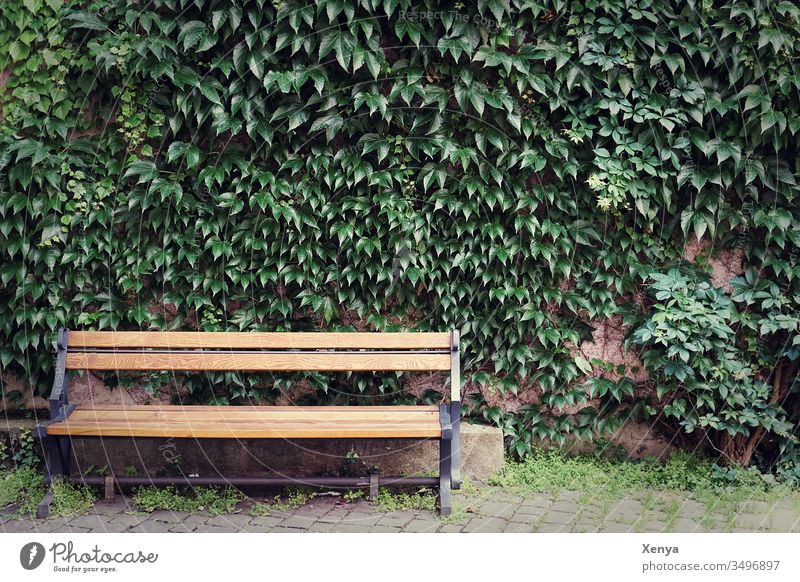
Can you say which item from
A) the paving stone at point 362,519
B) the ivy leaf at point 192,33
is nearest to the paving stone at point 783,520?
the paving stone at point 362,519

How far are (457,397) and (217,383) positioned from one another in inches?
66.6

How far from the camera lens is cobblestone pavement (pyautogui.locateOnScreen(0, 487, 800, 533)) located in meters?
4.09

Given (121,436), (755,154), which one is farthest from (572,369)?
(121,436)

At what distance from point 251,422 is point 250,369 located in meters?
0.40

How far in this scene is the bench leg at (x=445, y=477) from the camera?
13.9ft

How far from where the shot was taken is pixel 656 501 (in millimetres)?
4527

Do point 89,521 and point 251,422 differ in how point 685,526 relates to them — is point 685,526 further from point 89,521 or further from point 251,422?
point 89,521

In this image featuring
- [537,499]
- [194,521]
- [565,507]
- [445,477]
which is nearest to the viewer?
[194,521]

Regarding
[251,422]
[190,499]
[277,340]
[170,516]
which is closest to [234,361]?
[277,340]

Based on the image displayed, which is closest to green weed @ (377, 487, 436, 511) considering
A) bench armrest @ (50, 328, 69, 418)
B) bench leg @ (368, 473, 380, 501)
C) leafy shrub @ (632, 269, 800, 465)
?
bench leg @ (368, 473, 380, 501)

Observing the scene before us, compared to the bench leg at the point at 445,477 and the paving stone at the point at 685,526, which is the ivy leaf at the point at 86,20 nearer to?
the bench leg at the point at 445,477

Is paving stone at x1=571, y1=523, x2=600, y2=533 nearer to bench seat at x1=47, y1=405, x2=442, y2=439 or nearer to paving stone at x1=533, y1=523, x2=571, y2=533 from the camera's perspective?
paving stone at x1=533, y1=523, x2=571, y2=533

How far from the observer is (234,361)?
178 inches

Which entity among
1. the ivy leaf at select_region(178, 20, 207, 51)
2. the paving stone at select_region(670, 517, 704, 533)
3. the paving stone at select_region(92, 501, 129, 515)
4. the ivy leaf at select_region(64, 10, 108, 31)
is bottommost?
the paving stone at select_region(670, 517, 704, 533)
